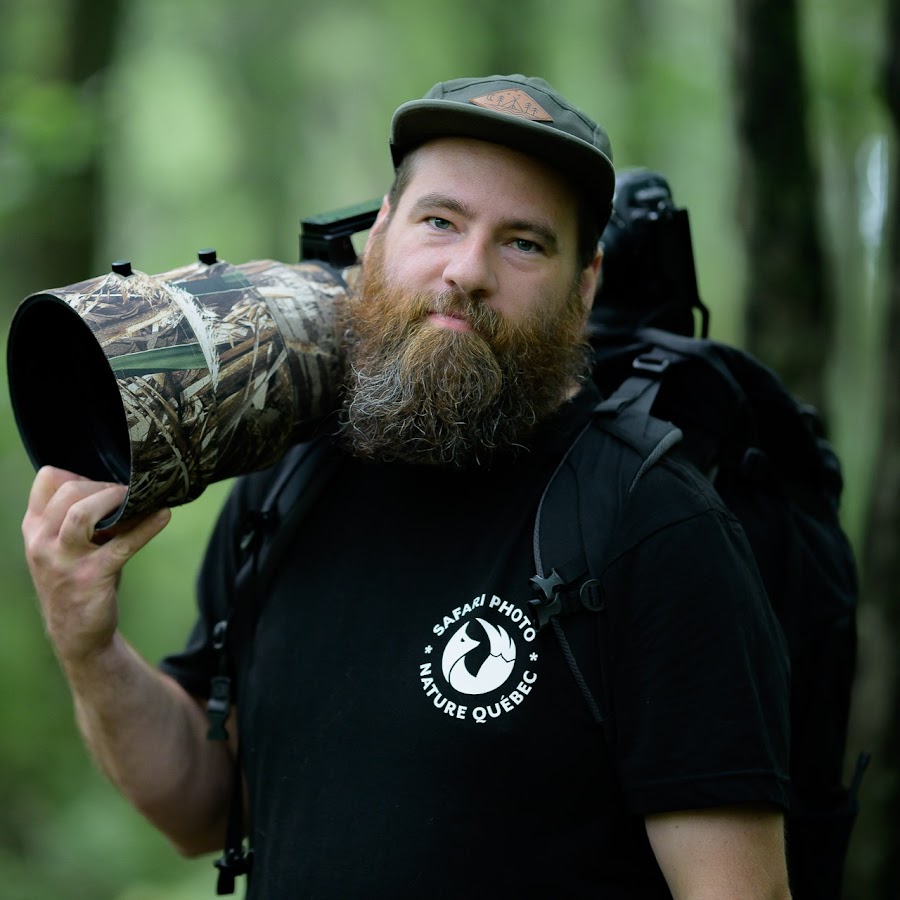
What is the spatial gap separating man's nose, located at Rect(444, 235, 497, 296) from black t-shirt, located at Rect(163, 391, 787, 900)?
0.40 meters

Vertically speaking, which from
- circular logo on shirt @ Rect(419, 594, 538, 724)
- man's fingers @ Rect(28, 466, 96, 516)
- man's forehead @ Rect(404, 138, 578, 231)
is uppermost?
man's forehead @ Rect(404, 138, 578, 231)

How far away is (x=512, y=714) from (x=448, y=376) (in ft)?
2.49

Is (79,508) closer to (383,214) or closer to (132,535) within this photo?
(132,535)

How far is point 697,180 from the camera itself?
66.5ft

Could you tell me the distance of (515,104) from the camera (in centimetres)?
269

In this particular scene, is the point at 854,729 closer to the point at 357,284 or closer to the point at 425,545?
the point at 425,545

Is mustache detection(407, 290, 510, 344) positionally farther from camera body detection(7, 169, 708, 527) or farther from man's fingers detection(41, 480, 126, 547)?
man's fingers detection(41, 480, 126, 547)

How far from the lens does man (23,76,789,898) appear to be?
2.41 metres

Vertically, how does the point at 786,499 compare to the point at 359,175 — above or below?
above

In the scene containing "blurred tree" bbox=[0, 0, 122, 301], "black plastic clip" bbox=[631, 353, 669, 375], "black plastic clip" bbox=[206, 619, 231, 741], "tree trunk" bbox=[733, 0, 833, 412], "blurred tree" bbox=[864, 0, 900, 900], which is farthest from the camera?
"blurred tree" bbox=[0, 0, 122, 301]

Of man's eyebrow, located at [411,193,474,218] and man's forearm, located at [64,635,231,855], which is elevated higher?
man's eyebrow, located at [411,193,474,218]

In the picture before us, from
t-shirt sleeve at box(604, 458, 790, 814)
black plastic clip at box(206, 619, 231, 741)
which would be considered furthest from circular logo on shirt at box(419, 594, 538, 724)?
black plastic clip at box(206, 619, 231, 741)

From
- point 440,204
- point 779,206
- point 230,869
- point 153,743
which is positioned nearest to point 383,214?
point 440,204

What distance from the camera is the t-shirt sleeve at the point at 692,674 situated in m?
2.35
